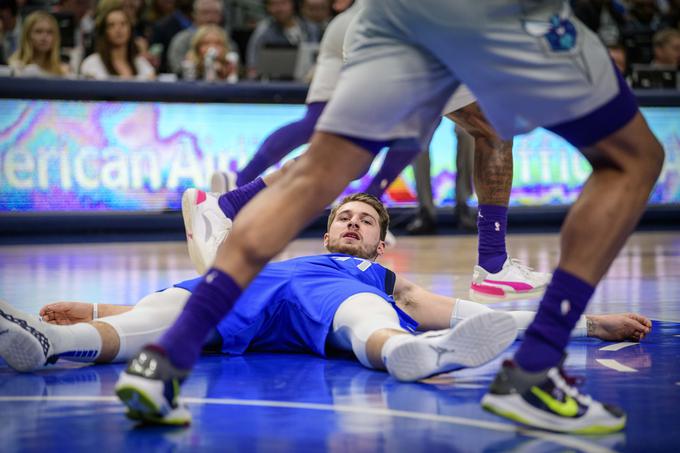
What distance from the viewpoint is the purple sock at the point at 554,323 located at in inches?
91.5

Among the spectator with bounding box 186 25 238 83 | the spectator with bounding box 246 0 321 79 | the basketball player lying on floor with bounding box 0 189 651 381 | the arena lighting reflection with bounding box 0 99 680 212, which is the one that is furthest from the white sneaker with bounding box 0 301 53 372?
the spectator with bounding box 246 0 321 79

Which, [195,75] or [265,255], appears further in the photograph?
[195,75]

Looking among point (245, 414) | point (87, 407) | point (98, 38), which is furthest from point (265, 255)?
point (98, 38)

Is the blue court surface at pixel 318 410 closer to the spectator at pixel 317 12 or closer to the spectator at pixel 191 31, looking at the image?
the spectator at pixel 191 31

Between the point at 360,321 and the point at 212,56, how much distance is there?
620 centimetres

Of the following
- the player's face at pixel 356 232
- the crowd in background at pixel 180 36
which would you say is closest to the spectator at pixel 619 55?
the crowd in background at pixel 180 36

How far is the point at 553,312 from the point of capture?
2326 millimetres

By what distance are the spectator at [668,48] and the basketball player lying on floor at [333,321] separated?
733cm

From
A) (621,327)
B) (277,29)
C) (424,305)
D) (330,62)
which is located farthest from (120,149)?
(621,327)

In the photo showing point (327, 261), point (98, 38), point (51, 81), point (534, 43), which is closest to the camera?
point (534, 43)

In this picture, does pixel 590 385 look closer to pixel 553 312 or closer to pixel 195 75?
pixel 553 312

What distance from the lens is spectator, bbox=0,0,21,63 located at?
1004 centimetres

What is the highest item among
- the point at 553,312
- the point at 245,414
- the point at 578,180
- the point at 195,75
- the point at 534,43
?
the point at 534,43

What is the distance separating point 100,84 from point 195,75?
41.4 inches
